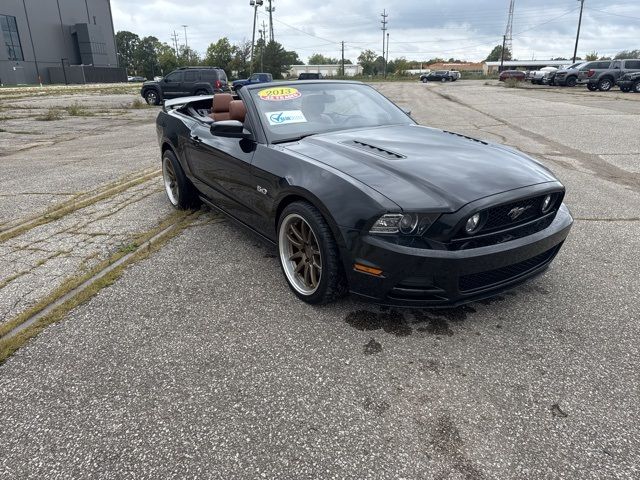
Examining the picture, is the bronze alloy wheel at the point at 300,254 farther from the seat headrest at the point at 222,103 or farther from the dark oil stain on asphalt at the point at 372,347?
the seat headrest at the point at 222,103

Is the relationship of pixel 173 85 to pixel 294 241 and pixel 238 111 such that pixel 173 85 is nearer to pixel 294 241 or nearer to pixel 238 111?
pixel 238 111

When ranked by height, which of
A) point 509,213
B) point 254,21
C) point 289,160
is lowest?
point 509,213

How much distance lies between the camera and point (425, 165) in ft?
9.27

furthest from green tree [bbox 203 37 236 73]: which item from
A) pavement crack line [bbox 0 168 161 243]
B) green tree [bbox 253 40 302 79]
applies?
pavement crack line [bbox 0 168 161 243]

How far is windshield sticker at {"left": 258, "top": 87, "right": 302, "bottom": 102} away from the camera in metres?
3.75

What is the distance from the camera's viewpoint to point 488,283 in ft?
8.65

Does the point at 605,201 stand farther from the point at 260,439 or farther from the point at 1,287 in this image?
the point at 1,287

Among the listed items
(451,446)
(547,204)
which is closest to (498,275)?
(547,204)

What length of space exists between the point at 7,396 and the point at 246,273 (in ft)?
5.59

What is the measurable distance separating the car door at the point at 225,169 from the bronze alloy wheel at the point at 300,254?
0.47 metres

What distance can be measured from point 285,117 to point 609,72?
29108mm

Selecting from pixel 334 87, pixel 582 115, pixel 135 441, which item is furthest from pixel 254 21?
pixel 135 441

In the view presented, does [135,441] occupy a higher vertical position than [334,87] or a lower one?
lower

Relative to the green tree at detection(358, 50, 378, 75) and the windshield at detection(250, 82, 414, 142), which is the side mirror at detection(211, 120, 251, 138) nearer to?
the windshield at detection(250, 82, 414, 142)
